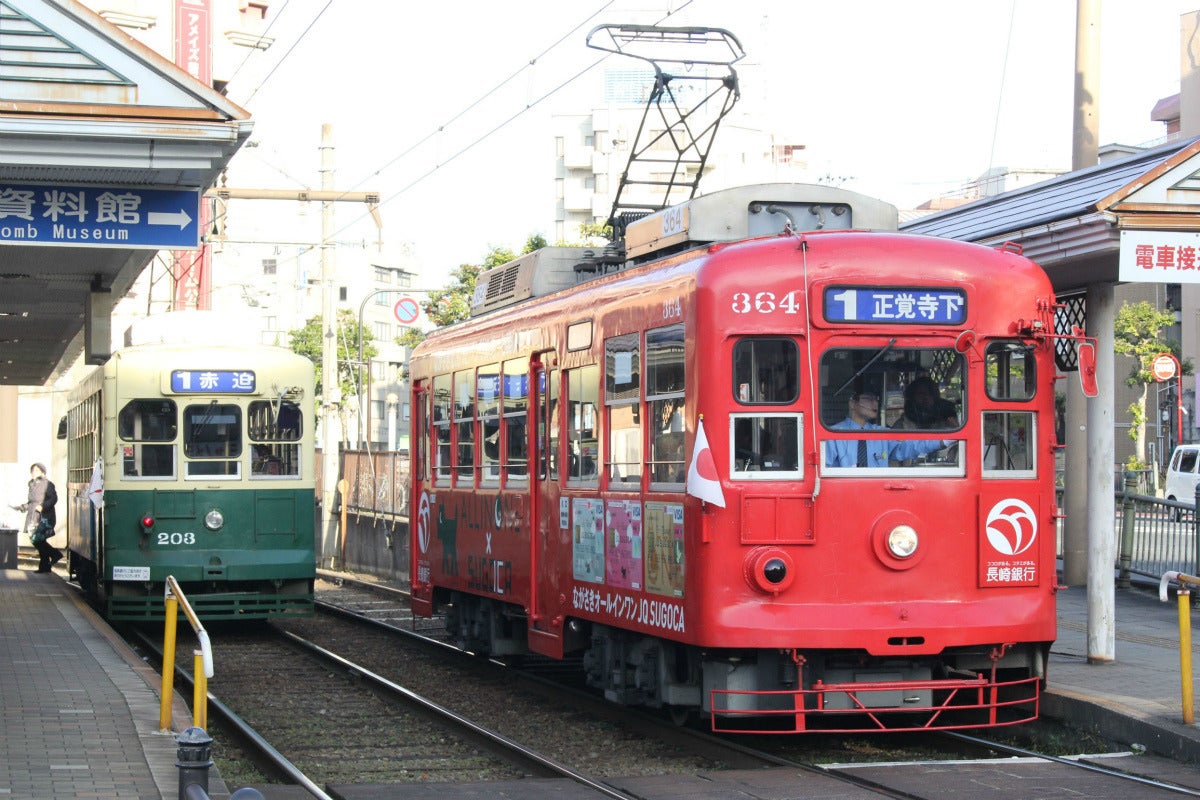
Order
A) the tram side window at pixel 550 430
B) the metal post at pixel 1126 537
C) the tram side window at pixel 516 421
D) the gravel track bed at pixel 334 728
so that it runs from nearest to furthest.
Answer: the gravel track bed at pixel 334 728 → the tram side window at pixel 550 430 → the tram side window at pixel 516 421 → the metal post at pixel 1126 537

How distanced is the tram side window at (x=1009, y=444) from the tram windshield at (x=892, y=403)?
0.21 meters

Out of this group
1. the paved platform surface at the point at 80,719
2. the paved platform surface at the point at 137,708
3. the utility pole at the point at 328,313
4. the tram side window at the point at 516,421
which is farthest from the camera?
the utility pole at the point at 328,313

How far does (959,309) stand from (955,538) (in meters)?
1.35

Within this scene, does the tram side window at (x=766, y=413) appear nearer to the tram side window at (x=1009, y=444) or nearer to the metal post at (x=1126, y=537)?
the tram side window at (x=1009, y=444)

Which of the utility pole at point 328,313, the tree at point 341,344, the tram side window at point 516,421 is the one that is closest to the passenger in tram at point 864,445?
the tram side window at point 516,421

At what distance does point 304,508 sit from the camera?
17641 millimetres

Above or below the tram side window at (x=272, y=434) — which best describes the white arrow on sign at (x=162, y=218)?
above

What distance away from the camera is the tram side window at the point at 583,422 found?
11.1 metres

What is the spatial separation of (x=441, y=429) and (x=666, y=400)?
566 cm

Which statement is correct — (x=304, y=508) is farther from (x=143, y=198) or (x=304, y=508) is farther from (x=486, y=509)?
(x=143, y=198)

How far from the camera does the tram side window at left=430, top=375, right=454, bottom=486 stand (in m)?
15.0

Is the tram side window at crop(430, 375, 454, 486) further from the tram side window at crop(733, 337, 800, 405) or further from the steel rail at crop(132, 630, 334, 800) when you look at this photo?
the tram side window at crop(733, 337, 800, 405)

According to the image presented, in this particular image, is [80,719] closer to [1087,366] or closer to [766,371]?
[766,371]

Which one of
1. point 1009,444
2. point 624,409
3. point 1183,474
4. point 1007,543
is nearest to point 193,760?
point 624,409
